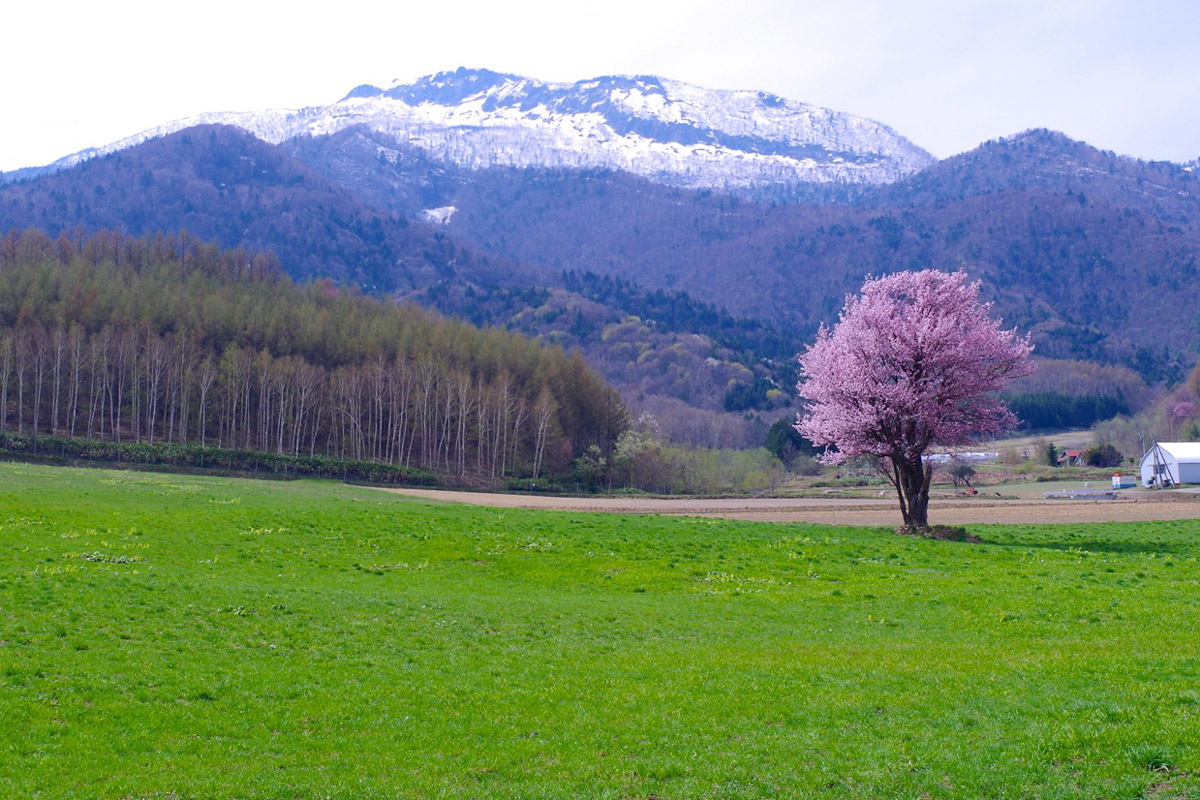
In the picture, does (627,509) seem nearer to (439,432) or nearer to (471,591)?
(471,591)

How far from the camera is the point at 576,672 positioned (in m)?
17.7

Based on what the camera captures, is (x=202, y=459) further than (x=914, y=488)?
Yes

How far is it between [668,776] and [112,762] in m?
7.77

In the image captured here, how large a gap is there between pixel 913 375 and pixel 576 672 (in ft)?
104

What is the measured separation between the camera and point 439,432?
120 metres

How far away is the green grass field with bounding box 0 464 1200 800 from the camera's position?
12102mm

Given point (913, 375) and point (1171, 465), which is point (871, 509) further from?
point (1171, 465)

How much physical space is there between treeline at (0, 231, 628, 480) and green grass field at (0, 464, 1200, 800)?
255 feet

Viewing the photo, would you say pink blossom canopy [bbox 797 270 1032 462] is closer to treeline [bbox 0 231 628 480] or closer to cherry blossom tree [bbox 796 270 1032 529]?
cherry blossom tree [bbox 796 270 1032 529]

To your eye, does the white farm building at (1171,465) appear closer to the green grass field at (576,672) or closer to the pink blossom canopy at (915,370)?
the pink blossom canopy at (915,370)

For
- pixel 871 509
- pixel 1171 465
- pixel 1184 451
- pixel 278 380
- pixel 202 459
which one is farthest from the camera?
pixel 1184 451

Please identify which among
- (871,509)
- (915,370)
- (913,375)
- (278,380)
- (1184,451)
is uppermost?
(278,380)

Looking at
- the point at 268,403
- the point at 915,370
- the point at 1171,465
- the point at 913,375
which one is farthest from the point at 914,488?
the point at 1171,465

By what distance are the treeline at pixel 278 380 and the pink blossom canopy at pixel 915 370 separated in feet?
217
